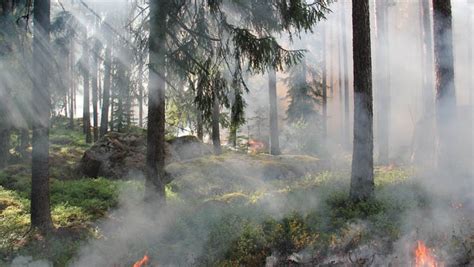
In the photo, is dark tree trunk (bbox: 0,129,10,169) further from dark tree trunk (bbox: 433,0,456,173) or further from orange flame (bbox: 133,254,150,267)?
dark tree trunk (bbox: 433,0,456,173)

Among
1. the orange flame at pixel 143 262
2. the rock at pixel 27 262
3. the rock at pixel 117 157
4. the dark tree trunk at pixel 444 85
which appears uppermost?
the dark tree trunk at pixel 444 85

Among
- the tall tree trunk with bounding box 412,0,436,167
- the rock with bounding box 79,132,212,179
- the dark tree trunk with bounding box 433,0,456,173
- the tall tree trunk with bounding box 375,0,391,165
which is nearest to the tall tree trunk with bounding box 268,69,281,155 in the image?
the tall tree trunk with bounding box 375,0,391,165

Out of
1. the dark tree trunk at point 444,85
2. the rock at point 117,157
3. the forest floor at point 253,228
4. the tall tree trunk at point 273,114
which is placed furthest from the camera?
the tall tree trunk at point 273,114

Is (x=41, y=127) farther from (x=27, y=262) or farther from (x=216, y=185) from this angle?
(x=216, y=185)

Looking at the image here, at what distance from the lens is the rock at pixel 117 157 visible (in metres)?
14.9

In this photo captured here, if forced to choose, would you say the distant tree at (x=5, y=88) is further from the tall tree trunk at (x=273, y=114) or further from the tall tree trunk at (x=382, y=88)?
the tall tree trunk at (x=382, y=88)

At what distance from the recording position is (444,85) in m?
10.5

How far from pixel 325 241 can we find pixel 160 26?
623cm

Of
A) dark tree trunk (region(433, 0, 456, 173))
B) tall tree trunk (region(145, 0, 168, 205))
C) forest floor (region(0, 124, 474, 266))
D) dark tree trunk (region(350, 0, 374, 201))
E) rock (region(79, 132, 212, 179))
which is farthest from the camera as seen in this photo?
rock (region(79, 132, 212, 179))

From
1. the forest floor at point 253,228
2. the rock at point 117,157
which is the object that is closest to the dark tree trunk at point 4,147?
the rock at point 117,157

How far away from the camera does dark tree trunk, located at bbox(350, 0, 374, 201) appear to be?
30.1 feet

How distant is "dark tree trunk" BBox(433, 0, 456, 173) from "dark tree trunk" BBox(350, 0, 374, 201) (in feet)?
8.04

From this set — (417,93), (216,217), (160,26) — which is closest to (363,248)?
(216,217)

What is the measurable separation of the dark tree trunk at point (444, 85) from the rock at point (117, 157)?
9.98 meters
